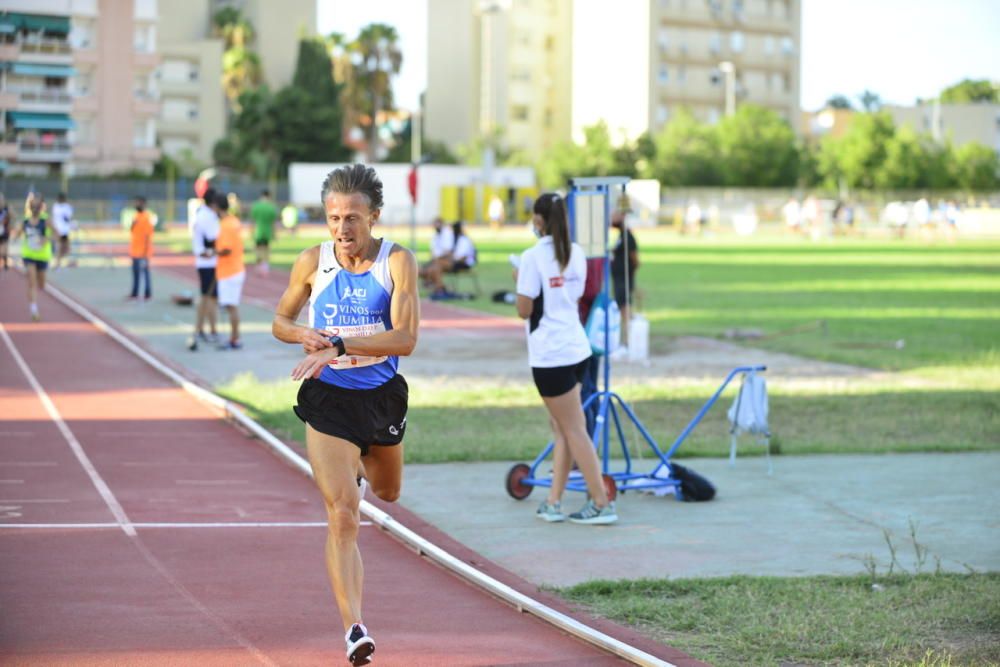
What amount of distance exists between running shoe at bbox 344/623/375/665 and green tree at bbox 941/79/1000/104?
17620 cm

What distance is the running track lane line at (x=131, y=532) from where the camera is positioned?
7152 mm

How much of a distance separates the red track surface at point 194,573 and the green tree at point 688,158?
278 ft

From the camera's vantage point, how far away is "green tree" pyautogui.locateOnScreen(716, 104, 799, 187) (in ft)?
320

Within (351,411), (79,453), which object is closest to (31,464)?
(79,453)

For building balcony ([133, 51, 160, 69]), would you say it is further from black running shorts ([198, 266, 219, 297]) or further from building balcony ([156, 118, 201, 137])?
black running shorts ([198, 266, 219, 297])

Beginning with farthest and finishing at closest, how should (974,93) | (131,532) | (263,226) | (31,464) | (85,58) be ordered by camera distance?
(974,93) → (85,58) → (263,226) → (31,464) → (131,532)

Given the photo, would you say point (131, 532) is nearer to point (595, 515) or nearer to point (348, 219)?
point (595, 515)

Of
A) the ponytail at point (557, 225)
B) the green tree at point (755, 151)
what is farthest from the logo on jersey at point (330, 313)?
the green tree at point (755, 151)

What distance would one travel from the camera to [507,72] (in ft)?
382

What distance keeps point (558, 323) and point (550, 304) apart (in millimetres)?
133

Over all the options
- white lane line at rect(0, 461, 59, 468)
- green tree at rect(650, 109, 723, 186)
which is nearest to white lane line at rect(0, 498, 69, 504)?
white lane line at rect(0, 461, 59, 468)

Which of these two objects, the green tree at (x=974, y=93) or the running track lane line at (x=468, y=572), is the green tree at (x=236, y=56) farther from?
the running track lane line at (x=468, y=572)

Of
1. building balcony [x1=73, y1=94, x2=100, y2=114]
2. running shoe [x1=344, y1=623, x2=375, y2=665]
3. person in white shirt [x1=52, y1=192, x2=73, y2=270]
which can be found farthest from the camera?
building balcony [x1=73, y1=94, x2=100, y2=114]

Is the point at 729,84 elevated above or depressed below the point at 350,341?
above
